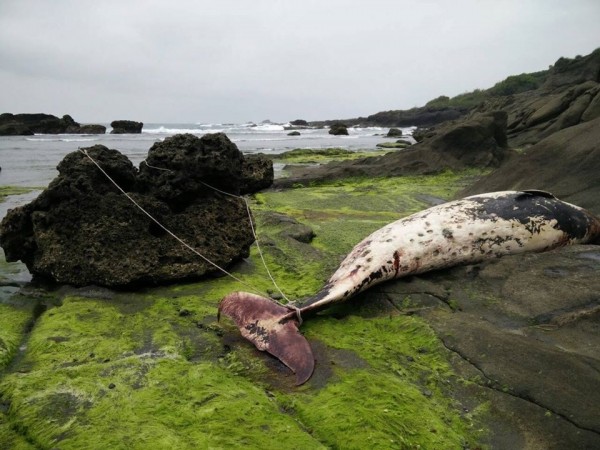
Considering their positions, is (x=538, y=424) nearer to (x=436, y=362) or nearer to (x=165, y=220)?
(x=436, y=362)

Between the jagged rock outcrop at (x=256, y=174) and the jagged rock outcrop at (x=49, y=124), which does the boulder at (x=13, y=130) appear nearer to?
the jagged rock outcrop at (x=49, y=124)

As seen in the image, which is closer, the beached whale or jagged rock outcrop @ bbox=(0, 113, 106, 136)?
the beached whale

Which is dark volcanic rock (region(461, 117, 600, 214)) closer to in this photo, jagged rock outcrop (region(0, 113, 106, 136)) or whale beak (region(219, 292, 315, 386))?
whale beak (region(219, 292, 315, 386))

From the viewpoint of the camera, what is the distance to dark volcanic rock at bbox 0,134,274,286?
4.63 m

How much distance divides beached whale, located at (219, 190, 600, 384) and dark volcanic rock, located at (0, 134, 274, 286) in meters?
1.46

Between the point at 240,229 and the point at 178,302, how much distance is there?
55.7 inches

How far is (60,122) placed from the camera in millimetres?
60750

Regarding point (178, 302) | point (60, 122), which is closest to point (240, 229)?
point (178, 302)

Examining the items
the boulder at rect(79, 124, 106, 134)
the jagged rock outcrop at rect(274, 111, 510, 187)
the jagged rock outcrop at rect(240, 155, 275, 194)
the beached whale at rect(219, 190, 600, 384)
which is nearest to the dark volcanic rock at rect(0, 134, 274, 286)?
the beached whale at rect(219, 190, 600, 384)

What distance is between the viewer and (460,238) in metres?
4.86

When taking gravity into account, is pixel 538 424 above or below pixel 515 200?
below

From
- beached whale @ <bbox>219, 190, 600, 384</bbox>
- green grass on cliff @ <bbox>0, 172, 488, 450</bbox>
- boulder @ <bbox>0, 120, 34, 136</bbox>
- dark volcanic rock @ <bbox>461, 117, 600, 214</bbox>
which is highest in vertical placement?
boulder @ <bbox>0, 120, 34, 136</bbox>

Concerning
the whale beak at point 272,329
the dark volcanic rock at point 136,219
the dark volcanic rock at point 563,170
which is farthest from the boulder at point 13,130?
the whale beak at point 272,329

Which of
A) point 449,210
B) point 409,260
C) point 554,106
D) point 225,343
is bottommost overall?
point 225,343
